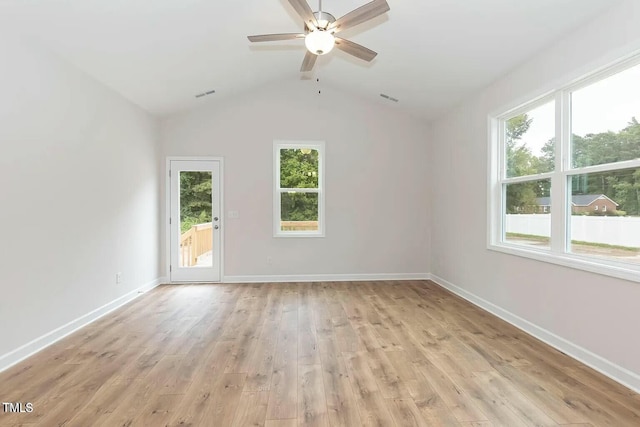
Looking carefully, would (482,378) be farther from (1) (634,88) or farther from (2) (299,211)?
(2) (299,211)

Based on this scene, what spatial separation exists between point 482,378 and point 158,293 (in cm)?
431

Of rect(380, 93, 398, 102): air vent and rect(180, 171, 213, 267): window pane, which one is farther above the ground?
rect(380, 93, 398, 102): air vent

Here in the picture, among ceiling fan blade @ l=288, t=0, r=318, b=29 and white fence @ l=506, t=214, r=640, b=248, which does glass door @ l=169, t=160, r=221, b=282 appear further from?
white fence @ l=506, t=214, r=640, b=248

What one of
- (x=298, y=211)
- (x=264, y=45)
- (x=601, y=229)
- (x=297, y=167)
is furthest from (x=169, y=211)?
(x=601, y=229)

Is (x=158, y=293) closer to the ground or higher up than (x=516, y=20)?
closer to the ground

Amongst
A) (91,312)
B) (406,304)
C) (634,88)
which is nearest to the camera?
(634,88)

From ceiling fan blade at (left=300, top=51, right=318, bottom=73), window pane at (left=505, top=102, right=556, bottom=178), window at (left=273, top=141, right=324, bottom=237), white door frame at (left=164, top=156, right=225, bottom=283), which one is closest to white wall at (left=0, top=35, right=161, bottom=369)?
white door frame at (left=164, top=156, right=225, bottom=283)

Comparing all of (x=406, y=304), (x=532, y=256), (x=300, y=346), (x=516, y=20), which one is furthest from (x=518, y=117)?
(x=300, y=346)

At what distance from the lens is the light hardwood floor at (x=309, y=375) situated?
1939 mm

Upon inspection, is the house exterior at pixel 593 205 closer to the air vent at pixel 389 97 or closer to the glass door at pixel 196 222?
the air vent at pixel 389 97

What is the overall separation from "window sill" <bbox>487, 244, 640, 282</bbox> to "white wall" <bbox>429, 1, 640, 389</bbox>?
51mm

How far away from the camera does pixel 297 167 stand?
5.62m

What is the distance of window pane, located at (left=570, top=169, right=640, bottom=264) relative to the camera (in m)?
2.38

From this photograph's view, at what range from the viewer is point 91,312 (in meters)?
3.58
